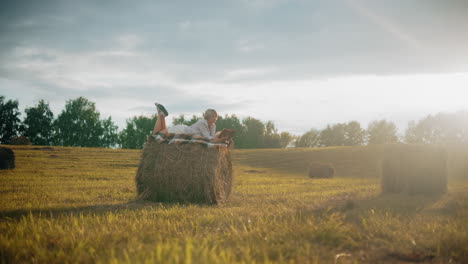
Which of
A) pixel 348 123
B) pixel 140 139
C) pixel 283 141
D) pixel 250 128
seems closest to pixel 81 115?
pixel 140 139

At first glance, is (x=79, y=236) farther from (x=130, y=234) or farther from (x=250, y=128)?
(x=250, y=128)

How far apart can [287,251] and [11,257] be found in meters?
2.73

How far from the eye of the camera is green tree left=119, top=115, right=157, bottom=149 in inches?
3059

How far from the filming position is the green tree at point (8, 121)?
6347 centimetres

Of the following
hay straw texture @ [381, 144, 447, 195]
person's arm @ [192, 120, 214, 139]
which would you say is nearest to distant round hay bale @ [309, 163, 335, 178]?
hay straw texture @ [381, 144, 447, 195]

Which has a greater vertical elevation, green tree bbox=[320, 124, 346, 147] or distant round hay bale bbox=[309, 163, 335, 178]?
green tree bbox=[320, 124, 346, 147]

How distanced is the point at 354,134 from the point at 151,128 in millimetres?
59311

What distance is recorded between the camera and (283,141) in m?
94.4

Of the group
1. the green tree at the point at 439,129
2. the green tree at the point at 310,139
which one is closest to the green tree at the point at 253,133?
the green tree at the point at 310,139

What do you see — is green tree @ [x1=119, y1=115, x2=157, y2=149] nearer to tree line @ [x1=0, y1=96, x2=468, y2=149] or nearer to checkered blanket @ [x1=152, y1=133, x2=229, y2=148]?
tree line @ [x1=0, y1=96, x2=468, y2=149]

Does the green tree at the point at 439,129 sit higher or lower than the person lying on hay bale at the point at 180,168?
higher

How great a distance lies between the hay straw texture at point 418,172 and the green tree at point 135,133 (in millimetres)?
72334

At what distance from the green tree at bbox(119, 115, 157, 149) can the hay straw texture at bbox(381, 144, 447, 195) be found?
237 feet

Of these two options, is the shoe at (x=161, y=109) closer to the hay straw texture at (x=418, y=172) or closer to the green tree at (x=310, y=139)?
the hay straw texture at (x=418, y=172)
